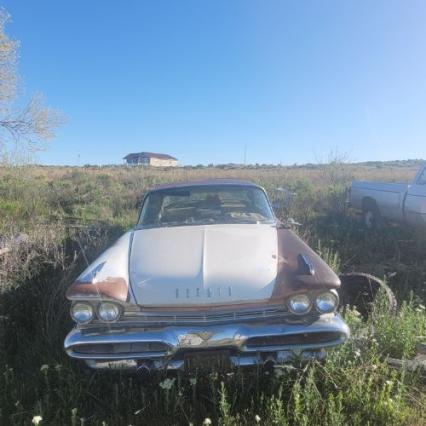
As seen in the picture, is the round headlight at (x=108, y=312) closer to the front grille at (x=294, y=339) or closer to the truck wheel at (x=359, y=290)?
the front grille at (x=294, y=339)

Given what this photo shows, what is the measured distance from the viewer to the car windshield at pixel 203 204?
14.1ft

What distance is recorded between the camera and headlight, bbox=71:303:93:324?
2527 millimetres

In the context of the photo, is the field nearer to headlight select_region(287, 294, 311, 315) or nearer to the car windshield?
headlight select_region(287, 294, 311, 315)

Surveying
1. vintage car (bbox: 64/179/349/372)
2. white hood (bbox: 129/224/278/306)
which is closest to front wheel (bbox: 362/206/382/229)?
white hood (bbox: 129/224/278/306)

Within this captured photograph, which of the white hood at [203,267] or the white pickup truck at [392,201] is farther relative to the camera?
the white pickup truck at [392,201]

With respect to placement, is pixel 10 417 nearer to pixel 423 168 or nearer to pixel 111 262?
pixel 111 262

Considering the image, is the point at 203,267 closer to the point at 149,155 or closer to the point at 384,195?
the point at 384,195

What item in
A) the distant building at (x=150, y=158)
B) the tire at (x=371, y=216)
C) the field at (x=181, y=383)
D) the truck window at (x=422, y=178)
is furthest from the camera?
the distant building at (x=150, y=158)

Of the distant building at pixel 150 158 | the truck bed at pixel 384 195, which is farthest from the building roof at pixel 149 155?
the truck bed at pixel 384 195

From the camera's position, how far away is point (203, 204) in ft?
14.7

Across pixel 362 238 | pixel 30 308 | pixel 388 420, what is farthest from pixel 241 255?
A: pixel 362 238

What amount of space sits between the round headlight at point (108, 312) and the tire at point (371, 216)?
7.39 metres

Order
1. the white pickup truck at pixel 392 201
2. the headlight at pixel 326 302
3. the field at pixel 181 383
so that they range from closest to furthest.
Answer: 1. the field at pixel 181 383
2. the headlight at pixel 326 302
3. the white pickup truck at pixel 392 201

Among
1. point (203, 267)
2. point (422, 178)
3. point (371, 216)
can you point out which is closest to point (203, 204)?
point (203, 267)
